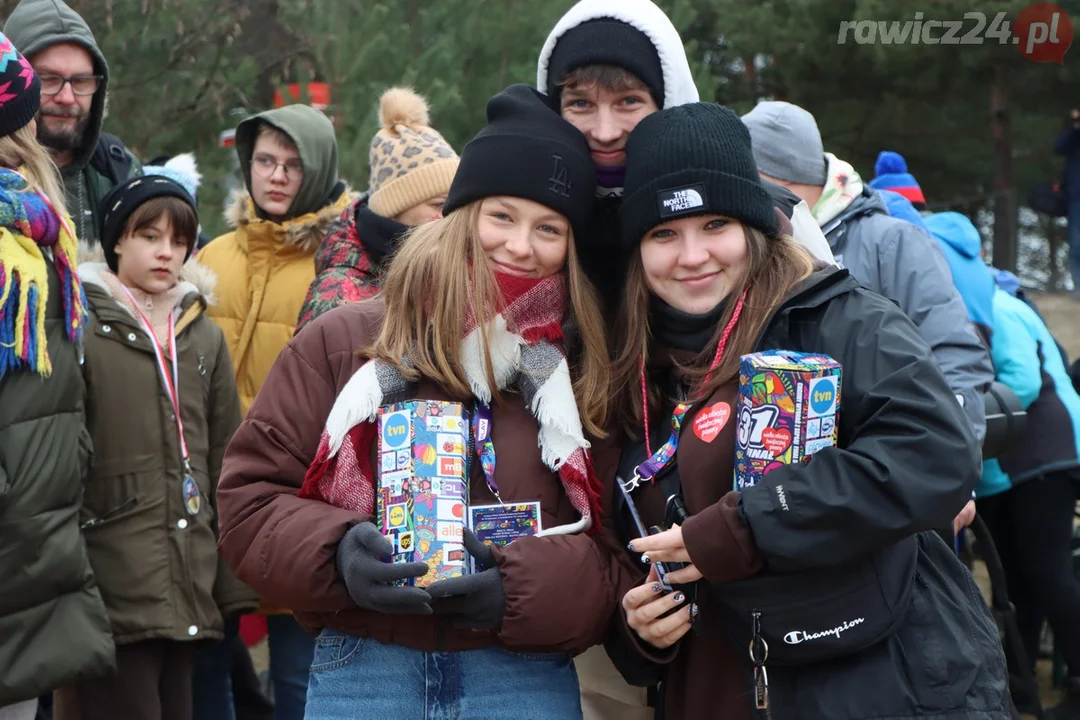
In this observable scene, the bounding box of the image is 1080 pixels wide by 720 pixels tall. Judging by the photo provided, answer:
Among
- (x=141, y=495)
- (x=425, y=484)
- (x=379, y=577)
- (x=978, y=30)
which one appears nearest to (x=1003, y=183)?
(x=978, y=30)

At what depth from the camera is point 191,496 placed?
381cm

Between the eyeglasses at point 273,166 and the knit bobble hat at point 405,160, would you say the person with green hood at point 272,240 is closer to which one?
the eyeglasses at point 273,166

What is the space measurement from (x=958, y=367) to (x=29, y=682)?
2766 millimetres

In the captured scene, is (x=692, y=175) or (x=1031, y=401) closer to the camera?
(x=692, y=175)

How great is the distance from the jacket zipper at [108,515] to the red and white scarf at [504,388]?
1487 mm

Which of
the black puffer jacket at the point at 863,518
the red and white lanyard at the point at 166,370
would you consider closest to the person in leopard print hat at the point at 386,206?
the red and white lanyard at the point at 166,370

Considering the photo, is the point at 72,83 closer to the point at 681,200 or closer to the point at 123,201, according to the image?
the point at 123,201

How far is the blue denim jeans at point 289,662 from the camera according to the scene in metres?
4.23

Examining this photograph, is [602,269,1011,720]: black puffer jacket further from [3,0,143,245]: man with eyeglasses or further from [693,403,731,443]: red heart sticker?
[3,0,143,245]: man with eyeglasses

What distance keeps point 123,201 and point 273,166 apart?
0.77m

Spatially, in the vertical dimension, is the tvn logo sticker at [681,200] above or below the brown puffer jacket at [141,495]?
above

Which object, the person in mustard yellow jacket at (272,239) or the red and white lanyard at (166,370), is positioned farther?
the person in mustard yellow jacket at (272,239)

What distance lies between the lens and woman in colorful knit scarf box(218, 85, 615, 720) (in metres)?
2.34

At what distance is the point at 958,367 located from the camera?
3787 mm
